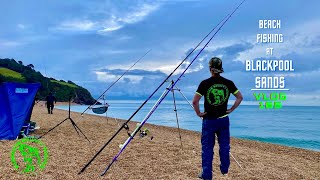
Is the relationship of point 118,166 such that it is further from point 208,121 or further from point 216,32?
point 216,32

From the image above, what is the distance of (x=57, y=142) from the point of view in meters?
13.8

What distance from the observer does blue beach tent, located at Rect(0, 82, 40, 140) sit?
14477 mm

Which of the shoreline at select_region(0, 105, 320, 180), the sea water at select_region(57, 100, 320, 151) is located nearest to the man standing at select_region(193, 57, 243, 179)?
the shoreline at select_region(0, 105, 320, 180)

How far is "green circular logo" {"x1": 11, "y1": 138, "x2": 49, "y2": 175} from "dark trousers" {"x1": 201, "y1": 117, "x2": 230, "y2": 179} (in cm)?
435

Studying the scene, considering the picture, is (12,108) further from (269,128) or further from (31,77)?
(31,77)

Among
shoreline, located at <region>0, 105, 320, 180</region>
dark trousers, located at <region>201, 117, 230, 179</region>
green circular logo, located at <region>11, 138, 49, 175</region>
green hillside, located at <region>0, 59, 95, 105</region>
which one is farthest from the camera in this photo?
green hillside, located at <region>0, 59, 95, 105</region>

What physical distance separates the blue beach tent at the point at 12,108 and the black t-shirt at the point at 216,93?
1038 cm

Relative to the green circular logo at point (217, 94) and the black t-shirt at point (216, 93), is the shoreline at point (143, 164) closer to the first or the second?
the black t-shirt at point (216, 93)

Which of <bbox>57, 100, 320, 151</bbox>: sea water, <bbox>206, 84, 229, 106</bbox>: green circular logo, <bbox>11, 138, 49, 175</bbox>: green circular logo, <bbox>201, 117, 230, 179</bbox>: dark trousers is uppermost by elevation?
<bbox>206, 84, 229, 106</bbox>: green circular logo

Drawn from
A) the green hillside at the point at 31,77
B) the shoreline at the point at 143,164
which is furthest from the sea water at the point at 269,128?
the green hillside at the point at 31,77

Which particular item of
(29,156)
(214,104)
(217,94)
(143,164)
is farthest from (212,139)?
(29,156)

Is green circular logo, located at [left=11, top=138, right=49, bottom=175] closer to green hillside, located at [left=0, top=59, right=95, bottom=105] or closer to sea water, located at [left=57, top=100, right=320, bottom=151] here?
sea water, located at [left=57, top=100, right=320, bottom=151]

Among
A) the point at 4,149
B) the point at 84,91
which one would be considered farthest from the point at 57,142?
the point at 84,91

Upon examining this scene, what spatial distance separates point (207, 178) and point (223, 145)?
750 mm
